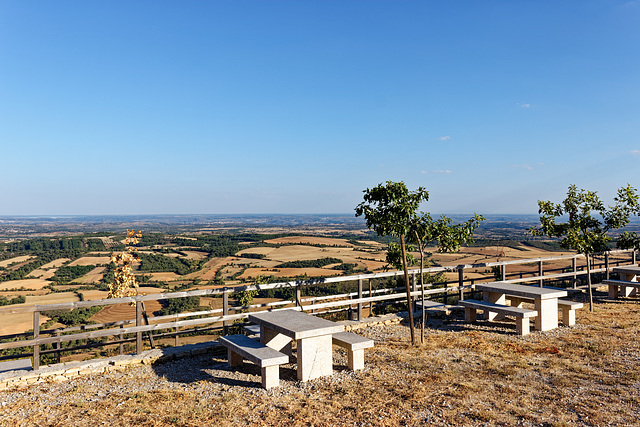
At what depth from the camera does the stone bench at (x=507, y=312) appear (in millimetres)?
7730

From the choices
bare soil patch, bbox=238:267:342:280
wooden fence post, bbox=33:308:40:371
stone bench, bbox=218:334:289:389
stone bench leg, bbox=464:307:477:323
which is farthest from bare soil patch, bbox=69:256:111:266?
stone bench, bbox=218:334:289:389

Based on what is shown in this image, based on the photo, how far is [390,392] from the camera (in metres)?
5.02

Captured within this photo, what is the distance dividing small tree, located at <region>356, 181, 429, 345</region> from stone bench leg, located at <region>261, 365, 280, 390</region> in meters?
2.74

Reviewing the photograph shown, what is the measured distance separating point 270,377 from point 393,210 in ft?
11.1

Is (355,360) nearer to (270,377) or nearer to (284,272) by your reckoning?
(270,377)

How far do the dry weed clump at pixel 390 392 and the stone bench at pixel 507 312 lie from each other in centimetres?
64

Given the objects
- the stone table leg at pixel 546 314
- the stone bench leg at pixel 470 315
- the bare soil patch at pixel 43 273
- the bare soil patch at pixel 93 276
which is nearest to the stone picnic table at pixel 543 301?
the stone table leg at pixel 546 314

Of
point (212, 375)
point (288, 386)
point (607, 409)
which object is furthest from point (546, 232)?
point (212, 375)

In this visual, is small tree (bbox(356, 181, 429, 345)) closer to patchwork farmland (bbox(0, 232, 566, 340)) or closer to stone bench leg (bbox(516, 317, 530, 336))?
stone bench leg (bbox(516, 317, 530, 336))

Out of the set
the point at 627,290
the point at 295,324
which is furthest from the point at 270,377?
the point at 627,290

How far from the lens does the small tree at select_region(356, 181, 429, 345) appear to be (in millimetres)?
6969

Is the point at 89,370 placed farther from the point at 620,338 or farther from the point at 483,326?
the point at 620,338

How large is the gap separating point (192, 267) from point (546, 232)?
54.6 metres

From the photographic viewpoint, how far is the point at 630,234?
11.6 m
